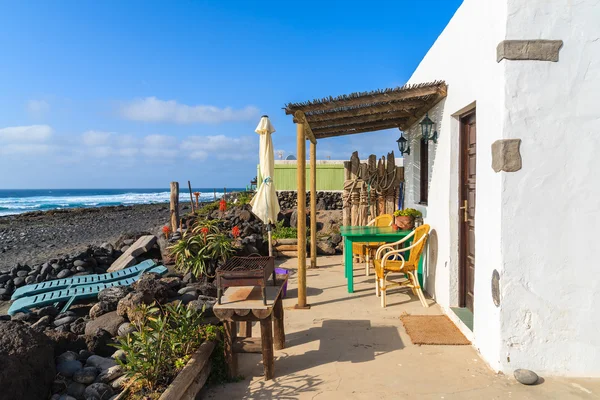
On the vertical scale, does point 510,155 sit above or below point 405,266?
above

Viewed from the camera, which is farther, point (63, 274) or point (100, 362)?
point (63, 274)

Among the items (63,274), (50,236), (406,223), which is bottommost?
(50,236)

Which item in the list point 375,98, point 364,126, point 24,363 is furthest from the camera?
point 364,126

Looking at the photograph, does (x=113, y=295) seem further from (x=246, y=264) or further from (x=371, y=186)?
(x=371, y=186)

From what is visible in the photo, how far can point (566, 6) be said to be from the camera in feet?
10.6

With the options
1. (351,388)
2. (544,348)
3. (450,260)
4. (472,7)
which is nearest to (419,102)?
(472,7)

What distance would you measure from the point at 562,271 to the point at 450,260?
158 cm

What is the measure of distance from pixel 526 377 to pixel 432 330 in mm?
1280

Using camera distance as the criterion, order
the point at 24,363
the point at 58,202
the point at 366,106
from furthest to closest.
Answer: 1. the point at 58,202
2. the point at 366,106
3. the point at 24,363

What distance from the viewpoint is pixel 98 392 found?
124 inches

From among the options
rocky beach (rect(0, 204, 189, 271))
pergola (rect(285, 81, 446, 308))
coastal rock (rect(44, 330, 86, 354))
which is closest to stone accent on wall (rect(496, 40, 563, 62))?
pergola (rect(285, 81, 446, 308))

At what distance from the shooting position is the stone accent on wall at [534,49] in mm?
3227

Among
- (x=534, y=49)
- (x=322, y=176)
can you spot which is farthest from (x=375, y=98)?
(x=322, y=176)

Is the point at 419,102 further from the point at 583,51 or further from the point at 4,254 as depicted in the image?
the point at 4,254
